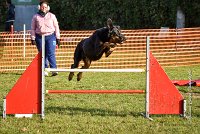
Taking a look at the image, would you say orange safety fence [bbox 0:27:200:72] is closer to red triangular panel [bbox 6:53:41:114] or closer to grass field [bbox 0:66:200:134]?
grass field [bbox 0:66:200:134]

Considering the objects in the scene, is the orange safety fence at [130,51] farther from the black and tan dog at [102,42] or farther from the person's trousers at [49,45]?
the black and tan dog at [102,42]

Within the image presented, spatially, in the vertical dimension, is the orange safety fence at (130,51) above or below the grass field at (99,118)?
above

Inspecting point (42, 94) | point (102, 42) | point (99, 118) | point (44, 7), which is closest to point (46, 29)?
point (44, 7)

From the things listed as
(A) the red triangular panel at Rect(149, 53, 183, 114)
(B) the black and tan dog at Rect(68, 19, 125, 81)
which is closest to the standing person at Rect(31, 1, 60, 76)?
(B) the black and tan dog at Rect(68, 19, 125, 81)

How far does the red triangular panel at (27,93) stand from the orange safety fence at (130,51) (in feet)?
20.9

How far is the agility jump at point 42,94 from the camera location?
7207mm

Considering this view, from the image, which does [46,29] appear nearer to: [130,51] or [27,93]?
[130,51]

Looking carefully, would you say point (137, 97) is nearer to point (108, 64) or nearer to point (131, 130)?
point (131, 130)

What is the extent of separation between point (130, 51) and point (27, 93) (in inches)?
306

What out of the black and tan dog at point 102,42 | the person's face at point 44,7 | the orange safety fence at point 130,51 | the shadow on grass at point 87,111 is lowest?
the shadow on grass at point 87,111

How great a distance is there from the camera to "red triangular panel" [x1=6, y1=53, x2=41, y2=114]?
23.6 ft

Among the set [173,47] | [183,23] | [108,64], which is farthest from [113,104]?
[183,23]

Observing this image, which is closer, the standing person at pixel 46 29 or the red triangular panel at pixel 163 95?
the red triangular panel at pixel 163 95

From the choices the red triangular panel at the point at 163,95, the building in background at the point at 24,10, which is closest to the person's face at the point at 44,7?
the red triangular panel at the point at 163,95
